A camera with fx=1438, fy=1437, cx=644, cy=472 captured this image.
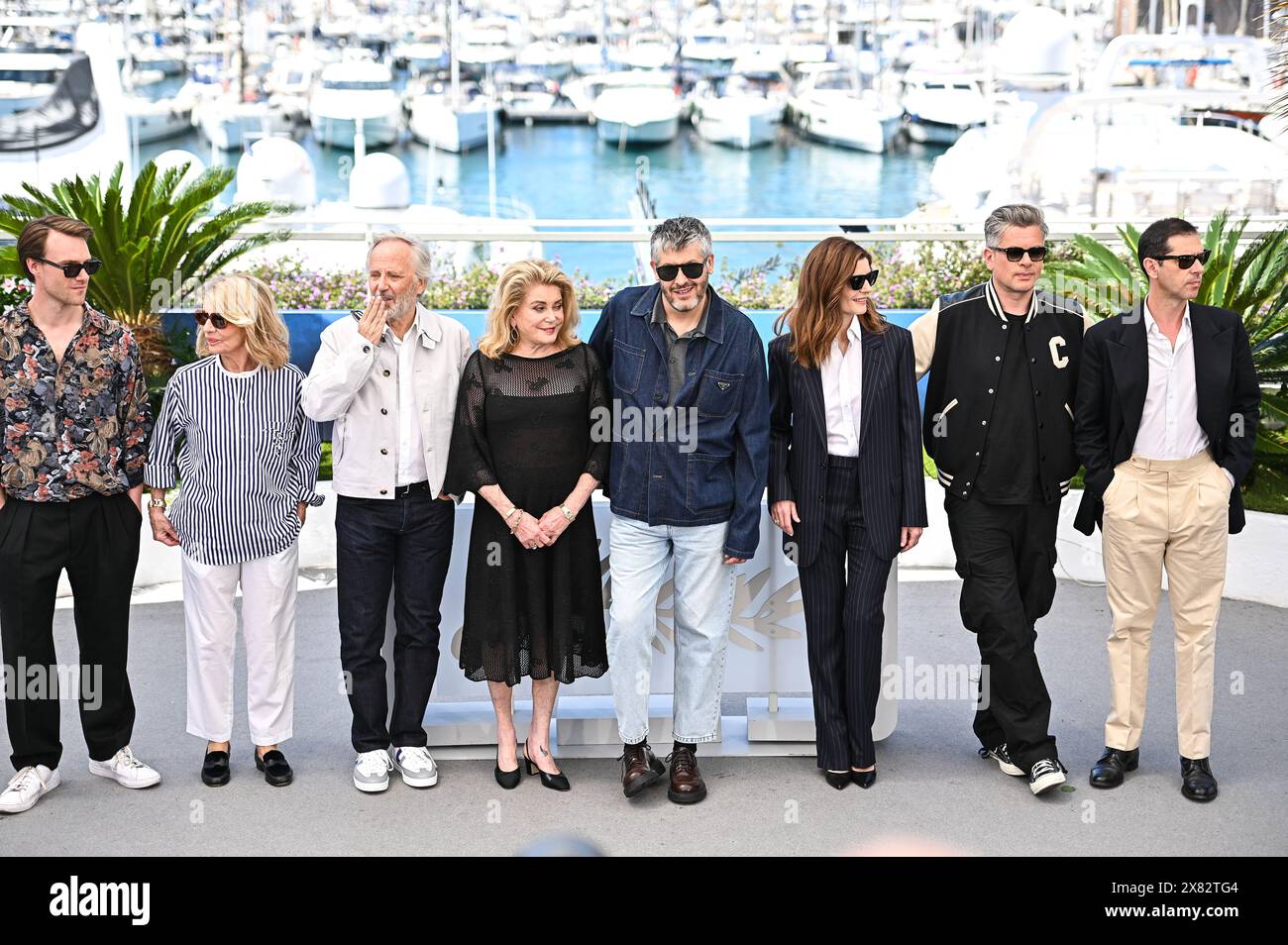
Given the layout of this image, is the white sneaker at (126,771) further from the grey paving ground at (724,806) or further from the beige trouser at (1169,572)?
the beige trouser at (1169,572)

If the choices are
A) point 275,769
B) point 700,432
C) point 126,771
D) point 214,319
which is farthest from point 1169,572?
point 126,771

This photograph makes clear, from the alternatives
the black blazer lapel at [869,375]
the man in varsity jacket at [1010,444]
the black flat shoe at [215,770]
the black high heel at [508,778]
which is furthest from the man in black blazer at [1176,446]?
the black flat shoe at [215,770]

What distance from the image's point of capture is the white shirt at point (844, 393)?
4.97 metres

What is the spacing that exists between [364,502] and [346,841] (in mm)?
1146

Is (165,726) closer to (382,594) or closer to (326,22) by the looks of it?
(382,594)

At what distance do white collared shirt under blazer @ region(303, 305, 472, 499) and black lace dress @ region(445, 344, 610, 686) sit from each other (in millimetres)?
99

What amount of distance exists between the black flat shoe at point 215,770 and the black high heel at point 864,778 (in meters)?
2.23

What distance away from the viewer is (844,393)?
16.3 ft

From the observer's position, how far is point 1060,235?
9648 millimetres

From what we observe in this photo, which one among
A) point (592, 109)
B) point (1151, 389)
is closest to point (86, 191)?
point (1151, 389)

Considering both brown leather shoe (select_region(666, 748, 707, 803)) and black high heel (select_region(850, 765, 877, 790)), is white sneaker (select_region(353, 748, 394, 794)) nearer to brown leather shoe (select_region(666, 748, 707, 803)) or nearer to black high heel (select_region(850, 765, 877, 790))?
brown leather shoe (select_region(666, 748, 707, 803))

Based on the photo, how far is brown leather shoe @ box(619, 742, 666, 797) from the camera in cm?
496

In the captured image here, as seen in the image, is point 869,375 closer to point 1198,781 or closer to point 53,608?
point 1198,781

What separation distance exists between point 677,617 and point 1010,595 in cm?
117
